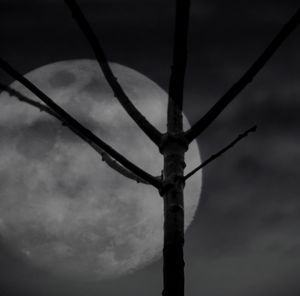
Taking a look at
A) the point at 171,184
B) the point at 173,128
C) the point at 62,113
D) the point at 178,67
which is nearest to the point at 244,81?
the point at 178,67

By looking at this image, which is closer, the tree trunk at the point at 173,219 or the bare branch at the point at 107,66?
the tree trunk at the point at 173,219

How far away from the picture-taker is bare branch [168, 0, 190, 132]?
2604mm

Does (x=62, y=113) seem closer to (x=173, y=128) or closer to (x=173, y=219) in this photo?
(x=173, y=128)

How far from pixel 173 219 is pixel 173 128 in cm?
69

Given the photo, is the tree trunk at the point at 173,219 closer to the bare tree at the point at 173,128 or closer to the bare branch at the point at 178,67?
the bare tree at the point at 173,128

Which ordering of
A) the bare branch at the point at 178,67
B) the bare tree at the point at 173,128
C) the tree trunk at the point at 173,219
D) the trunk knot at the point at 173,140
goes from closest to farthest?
the tree trunk at the point at 173,219
the bare tree at the point at 173,128
the bare branch at the point at 178,67
the trunk knot at the point at 173,140

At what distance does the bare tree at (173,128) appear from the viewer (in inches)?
97.3

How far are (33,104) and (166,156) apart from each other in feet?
3.78

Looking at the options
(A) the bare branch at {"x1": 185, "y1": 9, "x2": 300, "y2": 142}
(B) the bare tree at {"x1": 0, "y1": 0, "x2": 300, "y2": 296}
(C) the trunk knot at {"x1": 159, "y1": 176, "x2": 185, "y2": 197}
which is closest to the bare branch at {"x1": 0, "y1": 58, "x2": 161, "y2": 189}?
(B) the bare tree at {"x1": 0, "y1": 0, "x2": 300, "y2": 296}

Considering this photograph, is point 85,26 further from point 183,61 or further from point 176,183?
point 176,183

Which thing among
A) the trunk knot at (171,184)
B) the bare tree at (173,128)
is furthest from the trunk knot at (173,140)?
the trunk knot at (171,184)

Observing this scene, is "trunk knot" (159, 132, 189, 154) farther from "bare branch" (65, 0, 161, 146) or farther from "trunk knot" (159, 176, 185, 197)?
"trunk knot" (159, 176, 185, 197)

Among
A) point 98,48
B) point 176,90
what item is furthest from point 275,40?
point 98,48

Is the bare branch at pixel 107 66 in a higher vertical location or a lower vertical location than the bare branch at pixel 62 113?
higher
